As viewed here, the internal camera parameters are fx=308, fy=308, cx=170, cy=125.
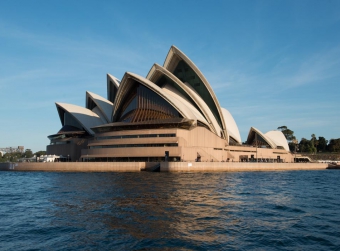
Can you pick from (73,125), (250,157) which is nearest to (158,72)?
(73,125)

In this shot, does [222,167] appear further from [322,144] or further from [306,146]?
[322,144]

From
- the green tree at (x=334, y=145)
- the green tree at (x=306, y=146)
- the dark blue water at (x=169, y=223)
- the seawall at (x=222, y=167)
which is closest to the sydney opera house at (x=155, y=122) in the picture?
the seawall at (x=222, y=167)

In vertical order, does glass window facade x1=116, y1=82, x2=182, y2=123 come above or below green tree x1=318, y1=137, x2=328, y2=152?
above

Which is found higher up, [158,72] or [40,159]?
[158,72]

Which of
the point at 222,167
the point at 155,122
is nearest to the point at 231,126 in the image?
the point at 222,167

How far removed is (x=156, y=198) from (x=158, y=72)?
4707cm

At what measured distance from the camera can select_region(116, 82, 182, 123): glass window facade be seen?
62.1 m

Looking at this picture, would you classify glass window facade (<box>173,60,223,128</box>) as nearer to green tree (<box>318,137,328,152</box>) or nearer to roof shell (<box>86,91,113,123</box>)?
roof shell (<box>86,91,113,123</box>)

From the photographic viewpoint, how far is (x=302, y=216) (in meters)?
16.0

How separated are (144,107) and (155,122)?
6700mm

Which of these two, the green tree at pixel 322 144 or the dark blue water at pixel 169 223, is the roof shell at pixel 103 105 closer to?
the dark blue water at pixel 169 223

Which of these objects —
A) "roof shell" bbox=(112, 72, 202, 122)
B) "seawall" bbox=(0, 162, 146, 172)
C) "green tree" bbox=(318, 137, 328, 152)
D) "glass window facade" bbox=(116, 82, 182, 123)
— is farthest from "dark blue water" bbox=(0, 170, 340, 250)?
"green tree" bbox=(318, 137, 328, 152)

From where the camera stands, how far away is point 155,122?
59.2m

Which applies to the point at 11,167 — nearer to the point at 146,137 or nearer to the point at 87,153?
the point at 87,153
